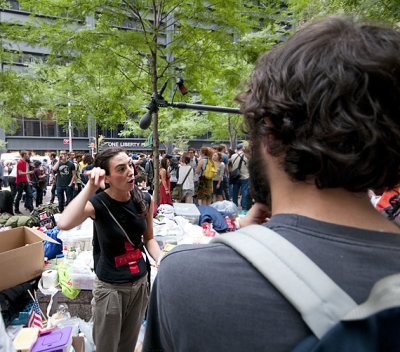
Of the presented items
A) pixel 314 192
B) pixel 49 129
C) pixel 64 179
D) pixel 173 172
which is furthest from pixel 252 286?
pixel 49 129

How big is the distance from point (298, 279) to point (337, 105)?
355 millimetres

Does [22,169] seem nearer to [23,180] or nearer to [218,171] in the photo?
[23,180]

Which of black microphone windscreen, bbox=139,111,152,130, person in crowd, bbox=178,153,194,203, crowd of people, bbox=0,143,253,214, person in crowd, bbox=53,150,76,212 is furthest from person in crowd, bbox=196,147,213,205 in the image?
black microphone windscreen, bbox=139,111,152,130

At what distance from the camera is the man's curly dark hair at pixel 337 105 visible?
0.65 meters

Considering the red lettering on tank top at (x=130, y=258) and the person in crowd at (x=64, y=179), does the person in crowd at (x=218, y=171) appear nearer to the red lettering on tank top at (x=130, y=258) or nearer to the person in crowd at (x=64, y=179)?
the person in crowd at (x=64, y=179)

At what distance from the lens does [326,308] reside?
0.55 m

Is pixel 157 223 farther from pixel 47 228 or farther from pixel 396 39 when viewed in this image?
pixel 396 39

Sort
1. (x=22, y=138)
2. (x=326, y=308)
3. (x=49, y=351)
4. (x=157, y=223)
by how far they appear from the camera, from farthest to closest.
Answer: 1. (x=22, y=138)
2. (x=157, y=223)
3. (x=49, y=351)
4. (x=326, y=308)

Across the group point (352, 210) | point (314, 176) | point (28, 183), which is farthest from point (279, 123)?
point (28, 183)

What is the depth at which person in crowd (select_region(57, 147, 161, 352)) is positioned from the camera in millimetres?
2477

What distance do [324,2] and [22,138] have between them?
1295 inches

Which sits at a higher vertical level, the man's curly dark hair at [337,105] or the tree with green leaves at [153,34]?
the tree with green leaves at [153,34]

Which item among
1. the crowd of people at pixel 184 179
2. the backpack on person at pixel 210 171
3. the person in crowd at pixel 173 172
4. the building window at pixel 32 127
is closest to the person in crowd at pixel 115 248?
the crowd of people at pixel 184 179

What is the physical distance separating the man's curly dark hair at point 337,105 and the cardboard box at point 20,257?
12.5 feet
